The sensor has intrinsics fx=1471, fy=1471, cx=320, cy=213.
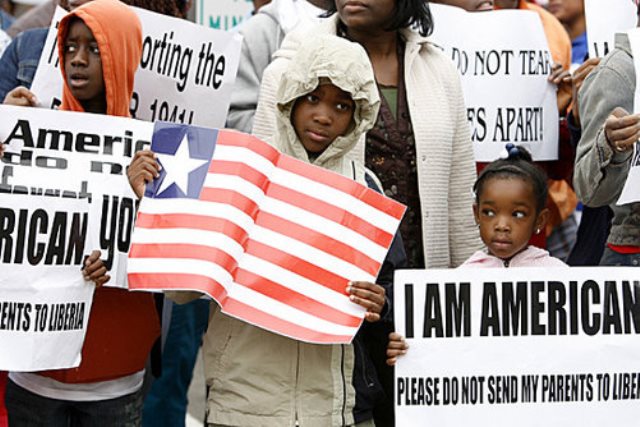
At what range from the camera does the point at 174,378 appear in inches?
280

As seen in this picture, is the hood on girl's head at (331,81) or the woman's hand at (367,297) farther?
the hood on girl's head at (331,81)

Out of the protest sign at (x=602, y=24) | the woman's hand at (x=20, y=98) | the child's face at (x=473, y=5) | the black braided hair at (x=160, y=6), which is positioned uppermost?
the child's face at (x=473, y=5)

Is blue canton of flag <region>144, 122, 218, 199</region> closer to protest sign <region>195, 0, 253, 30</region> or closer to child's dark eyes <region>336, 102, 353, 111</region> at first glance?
child's dark eyes <region>336, 102, 353, 111</region>

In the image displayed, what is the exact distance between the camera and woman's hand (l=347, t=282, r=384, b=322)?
4.77 meters

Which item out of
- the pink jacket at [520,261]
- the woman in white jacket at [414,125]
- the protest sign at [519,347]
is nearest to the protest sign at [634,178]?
the protest sign at [519,347]

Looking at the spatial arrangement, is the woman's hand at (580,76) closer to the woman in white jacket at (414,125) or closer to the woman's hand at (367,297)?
the woman in white jacket at (414,125)

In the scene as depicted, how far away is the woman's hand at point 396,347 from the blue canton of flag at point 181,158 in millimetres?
799

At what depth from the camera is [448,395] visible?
4859 mm

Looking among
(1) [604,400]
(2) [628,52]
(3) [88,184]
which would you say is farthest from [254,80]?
(1) [604,400]

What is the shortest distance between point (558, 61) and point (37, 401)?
305 cm

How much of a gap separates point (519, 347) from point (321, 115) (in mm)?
1023

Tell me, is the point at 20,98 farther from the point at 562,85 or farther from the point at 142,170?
the point at 562,85

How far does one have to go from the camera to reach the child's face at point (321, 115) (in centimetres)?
498

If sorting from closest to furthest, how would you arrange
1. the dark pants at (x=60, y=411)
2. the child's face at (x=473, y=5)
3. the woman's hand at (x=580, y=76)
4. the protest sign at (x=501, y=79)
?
the dark pants at (x=60, y=411) → the woman's hand at (x=580, y=76) → the protest sign at (x=501, y=79) → the child's face at (x=473, y=5)
